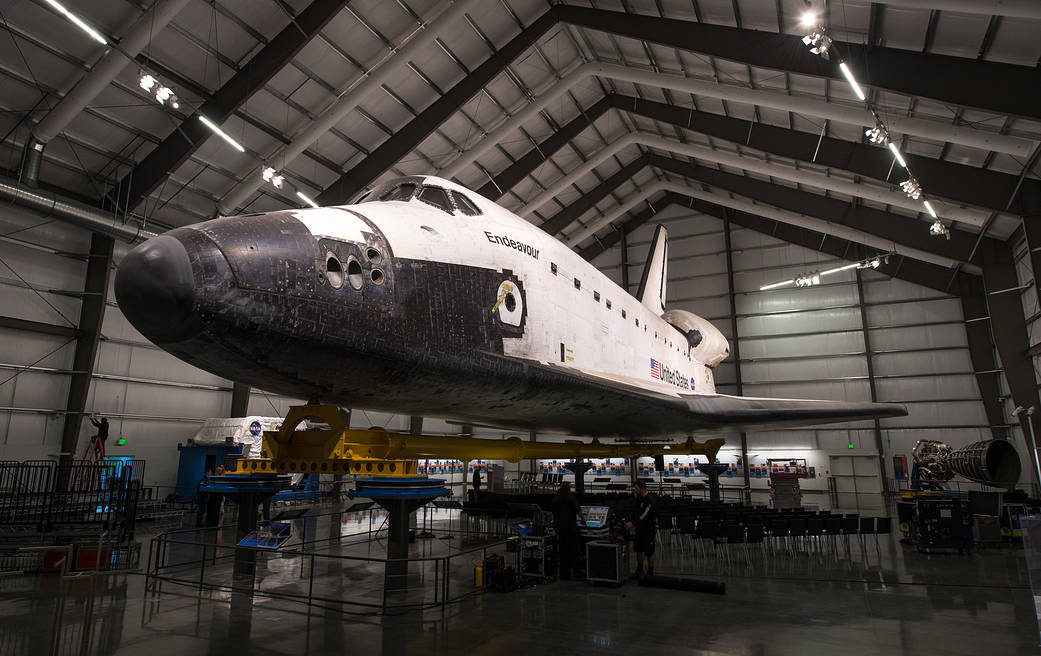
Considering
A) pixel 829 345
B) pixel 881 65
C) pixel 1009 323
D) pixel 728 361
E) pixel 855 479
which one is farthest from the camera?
pixel 728 361

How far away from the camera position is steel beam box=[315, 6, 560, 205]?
13891 millimetres

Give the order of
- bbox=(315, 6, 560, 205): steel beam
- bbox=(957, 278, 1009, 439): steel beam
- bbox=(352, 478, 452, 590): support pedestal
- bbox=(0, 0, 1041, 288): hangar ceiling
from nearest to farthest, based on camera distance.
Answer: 1. bbox=(352, 478, 452, 590): support pedestal
2. bbox=(0, 0, 1041, 288): hangar ceiling
3. bbox=(315, 6, 560, 205): steel beam
4. bbox=(957, 278, 1009, 439): steel beam

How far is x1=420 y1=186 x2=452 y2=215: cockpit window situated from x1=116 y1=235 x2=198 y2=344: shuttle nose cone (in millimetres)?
1769

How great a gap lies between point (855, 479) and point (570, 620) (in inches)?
772

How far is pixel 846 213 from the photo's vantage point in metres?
18.0

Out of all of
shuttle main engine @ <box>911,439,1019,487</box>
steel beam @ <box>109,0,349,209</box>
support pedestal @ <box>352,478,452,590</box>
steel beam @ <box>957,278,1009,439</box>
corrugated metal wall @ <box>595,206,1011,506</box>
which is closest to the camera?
support pedestal @ <box>352,478,452,590</box>

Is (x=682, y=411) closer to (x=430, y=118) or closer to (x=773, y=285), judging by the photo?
(x=430, y=118)

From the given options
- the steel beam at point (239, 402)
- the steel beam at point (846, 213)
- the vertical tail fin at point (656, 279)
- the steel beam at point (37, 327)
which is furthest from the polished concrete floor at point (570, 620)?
the steel beam at point (846, 213)

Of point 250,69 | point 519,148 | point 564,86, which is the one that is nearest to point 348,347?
point 250,69

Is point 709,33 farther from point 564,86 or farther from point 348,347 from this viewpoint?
point 348,347

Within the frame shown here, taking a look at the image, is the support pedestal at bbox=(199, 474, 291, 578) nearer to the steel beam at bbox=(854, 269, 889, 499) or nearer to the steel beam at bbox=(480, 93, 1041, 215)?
the steel beam at bbox=(480, 93, 1041, 215)

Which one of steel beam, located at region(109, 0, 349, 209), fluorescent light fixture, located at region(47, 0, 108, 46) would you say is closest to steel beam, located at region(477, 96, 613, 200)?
steel beam, located at region(109, 0, 349, 209)

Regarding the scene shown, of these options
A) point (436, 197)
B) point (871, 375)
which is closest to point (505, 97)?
point (436, 197)

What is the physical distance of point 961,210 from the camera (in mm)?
14469
